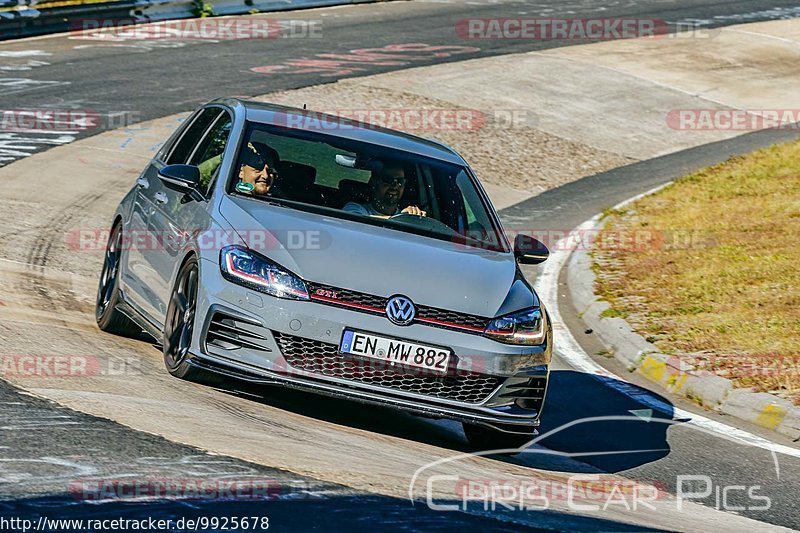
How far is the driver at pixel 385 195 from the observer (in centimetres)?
809

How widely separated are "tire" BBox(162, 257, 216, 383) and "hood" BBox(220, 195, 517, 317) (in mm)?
382

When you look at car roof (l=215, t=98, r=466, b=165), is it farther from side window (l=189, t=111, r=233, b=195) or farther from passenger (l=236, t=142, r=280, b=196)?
passenger (l=236, t=142, r=280, b=196)

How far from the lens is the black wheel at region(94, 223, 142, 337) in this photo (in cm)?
883

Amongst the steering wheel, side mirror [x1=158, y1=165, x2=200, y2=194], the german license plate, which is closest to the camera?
the german license plate

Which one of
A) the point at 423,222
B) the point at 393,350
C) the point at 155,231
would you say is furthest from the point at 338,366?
the point at 155,231

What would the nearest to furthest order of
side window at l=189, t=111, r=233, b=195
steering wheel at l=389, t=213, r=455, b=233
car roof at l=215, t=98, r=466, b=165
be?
steering wheel at l=389, t=213, r=455, b=233
side window at l=189, t=111, r=233, b=195
car roof at l=215, t=98, r=466, b=165

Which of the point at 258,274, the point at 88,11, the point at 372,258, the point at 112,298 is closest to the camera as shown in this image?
the point at 258,274

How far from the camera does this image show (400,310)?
690 centimetres

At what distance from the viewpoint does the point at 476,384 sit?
7082 mm

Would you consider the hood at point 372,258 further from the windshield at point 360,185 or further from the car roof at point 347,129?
the car roof at point 347,129

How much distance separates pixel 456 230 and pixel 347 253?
1.25m

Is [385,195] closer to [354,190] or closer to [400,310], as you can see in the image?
[354,190]

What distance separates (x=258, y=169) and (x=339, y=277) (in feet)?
4.54

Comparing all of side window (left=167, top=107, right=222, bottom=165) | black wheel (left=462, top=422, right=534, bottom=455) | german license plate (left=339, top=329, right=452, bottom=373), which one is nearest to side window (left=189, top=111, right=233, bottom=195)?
side window (left=167, top=107, right=222, bottom=165)
